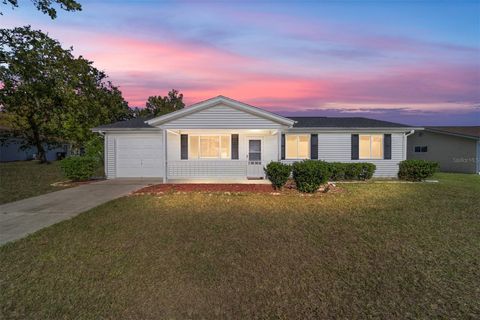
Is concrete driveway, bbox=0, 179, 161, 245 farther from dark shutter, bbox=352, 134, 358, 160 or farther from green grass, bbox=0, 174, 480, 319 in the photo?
dark shutter, bbox=352, 134, 358, 160

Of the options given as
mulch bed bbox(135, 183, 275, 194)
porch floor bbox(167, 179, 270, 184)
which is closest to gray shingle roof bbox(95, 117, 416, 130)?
porch floor bbox(167, 179, 270, 184)

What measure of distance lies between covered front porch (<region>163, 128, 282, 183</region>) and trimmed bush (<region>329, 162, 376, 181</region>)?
3.30 metres

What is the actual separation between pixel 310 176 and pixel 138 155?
10.2 meters

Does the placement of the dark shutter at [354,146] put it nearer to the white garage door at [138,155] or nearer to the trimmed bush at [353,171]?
the trimmed bush at [353,171]

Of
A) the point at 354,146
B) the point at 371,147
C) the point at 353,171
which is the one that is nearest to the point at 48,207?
the point at 353,171

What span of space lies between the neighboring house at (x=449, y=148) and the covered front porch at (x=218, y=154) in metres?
15.5

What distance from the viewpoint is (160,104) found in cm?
3841

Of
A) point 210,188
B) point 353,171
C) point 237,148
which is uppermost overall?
point 237,148

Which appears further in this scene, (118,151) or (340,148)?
(340,148)

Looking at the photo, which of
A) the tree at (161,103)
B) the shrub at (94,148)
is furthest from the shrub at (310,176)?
the tree at (161,103)

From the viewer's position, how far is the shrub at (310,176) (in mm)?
11180

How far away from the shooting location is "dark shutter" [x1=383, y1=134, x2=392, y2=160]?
1686 centimetres

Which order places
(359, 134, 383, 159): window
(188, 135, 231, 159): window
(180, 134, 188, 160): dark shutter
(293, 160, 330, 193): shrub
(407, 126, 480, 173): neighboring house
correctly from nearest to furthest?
(293, 160, 330, 193): shrub
(180, 134, 188, 160): dark shutter
(188, 135, 231, 159): window
(359, 134, 383, 159): window
(407, 126, 480, 173): neighboring house

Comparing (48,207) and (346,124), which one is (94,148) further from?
(346,124)
